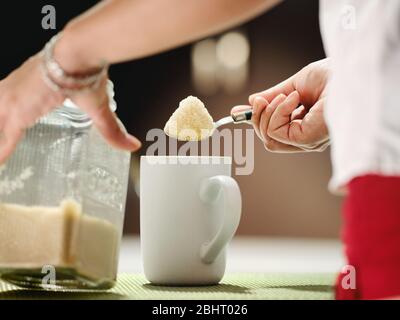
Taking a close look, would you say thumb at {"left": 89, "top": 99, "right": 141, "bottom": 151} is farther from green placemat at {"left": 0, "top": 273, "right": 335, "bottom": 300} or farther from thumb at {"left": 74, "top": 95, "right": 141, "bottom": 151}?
green placemat at {"left": 0, "top": 273, "right": 335, "bottom": 300}

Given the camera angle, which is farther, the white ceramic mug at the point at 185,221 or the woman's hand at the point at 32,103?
the white ceramic mug at the point at 185,221

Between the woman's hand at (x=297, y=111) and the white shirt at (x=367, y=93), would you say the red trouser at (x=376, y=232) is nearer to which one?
the white shirt at (x=367, y=93)

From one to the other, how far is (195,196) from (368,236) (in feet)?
0.92

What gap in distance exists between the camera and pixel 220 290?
1.84 ft

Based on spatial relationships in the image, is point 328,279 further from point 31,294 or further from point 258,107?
point 31,294

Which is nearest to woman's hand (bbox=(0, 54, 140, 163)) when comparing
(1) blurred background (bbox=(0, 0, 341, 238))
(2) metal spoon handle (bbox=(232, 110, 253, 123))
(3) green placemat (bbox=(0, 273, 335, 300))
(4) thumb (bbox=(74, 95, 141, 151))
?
(4) thumb (bbox=(74, 95, 141, 151))

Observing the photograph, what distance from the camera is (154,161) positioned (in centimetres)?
62

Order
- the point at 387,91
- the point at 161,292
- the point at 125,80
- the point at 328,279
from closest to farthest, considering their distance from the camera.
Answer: the point at 387,91 → the point at 161,292 → the point at 328,279 → the point at 125,80

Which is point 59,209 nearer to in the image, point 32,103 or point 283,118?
point 32,103

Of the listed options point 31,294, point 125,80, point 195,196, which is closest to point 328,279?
point 195,196

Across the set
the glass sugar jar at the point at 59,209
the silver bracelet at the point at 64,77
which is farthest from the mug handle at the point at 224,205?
the silver bracelet at the point at 64,77

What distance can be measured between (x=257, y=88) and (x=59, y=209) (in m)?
2.06

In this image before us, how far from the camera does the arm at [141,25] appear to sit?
37cm
